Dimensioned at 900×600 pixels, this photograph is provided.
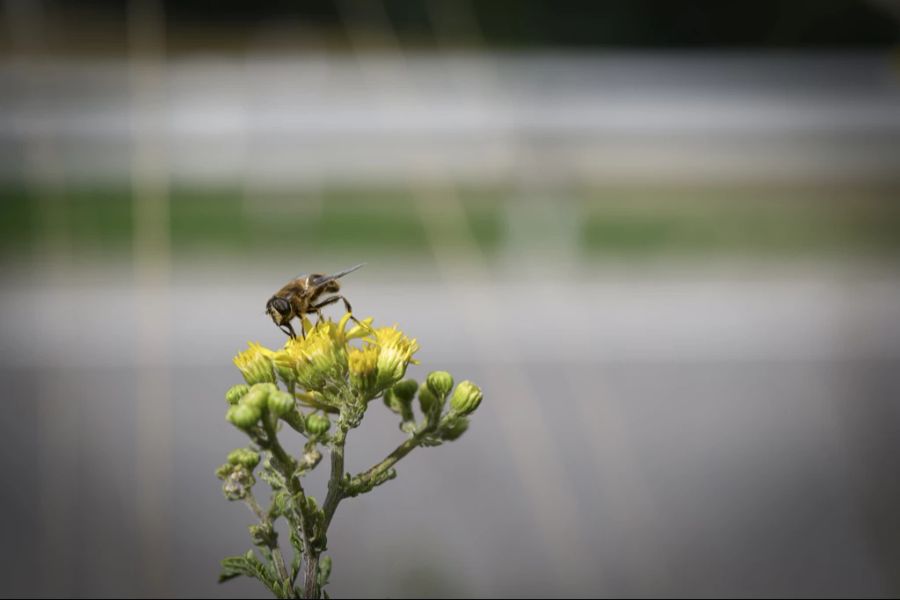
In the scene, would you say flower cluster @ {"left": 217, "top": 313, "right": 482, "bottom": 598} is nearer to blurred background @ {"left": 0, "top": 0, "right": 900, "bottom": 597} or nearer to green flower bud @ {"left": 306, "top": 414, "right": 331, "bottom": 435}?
green flower bud @ {"left": 306, "top": 414, "right": 331, "bottom": 435}

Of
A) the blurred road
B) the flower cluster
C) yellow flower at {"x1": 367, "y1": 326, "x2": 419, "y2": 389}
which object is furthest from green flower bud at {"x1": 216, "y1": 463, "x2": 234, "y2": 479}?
the blurred road

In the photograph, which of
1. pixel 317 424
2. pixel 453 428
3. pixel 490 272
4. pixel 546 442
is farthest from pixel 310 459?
pixel 490 272

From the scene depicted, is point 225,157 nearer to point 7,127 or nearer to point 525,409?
point 7,127

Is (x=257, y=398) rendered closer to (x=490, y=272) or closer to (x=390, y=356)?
(x=390, y=356)

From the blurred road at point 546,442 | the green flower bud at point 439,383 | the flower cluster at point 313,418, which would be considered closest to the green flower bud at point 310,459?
the flower cluster at point 313,418

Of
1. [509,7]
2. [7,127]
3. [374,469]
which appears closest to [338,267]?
[7,127]

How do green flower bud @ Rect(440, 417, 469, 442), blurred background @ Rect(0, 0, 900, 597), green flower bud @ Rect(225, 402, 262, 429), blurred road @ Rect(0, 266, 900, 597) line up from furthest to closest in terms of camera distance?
blurred background @ Rect(0, 0, 900, 597) < blurred road @ Rect(0, 266, 900, 597) < green flower bud @ Rect(440, 417, 469, 442) < green flower bud @ Rect(225, 402, 262, 429)

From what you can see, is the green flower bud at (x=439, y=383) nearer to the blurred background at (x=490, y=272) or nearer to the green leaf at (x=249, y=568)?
the green leaf at (x=249, y=568)
